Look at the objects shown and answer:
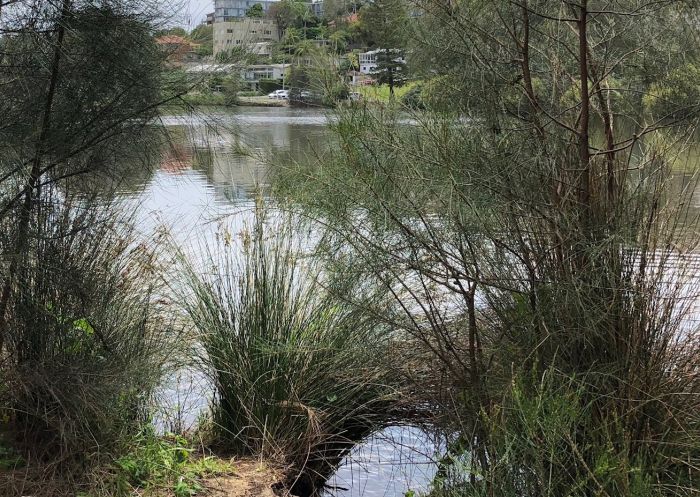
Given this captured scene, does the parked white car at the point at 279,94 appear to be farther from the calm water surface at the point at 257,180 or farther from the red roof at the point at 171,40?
the red roof at the point at 171,40

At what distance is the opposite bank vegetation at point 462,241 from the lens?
261cm

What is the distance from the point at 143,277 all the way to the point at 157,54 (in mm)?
1156

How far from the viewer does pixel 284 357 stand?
149 inches

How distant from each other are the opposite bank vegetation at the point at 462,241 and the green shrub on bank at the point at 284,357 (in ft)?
0.97

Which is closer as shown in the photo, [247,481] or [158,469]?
[158,469]

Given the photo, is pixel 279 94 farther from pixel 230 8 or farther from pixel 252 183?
pixel 252 183

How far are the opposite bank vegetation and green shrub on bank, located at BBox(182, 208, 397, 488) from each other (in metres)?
0.30

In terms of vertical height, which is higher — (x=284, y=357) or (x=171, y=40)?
(x=171, y=40)

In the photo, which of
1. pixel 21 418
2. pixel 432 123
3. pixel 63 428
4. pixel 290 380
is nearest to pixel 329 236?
pixel 432 123

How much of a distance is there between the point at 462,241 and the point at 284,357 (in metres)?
1.31

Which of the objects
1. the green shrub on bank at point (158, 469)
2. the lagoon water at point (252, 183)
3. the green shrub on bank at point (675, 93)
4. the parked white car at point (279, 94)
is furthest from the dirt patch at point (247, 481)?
the green shrub on bank at point (675, 93)

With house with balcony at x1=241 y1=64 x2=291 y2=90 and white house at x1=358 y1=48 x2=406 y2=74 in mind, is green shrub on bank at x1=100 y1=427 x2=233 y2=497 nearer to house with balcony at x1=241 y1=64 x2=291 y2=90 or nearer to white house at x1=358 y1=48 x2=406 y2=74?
house with balcony at x1=241 y1=64 x2=291 y2=90

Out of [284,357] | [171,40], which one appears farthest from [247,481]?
[171,40]

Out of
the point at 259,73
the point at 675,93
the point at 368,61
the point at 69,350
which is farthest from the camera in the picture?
the point at 259,73
